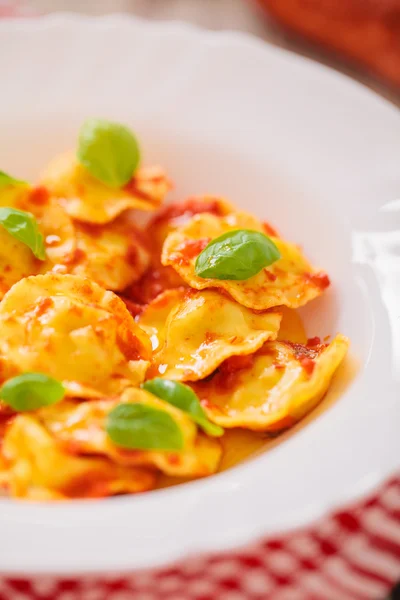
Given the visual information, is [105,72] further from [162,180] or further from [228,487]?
[228,487]

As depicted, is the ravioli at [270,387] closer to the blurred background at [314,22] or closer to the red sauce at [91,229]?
the red sauce at [91,229]

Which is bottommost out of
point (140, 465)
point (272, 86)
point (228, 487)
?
point (140, 465)

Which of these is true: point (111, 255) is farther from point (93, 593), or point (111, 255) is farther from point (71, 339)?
point (93, 593)

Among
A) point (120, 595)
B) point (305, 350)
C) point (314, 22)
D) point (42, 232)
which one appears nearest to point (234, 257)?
point (305, 350)

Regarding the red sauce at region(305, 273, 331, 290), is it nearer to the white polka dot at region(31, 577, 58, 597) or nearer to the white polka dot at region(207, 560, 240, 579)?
the white polka dot at region(207, 560, 240, 579)

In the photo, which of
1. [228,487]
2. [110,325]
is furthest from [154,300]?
[228,487]

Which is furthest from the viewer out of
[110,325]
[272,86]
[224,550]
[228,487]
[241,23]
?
[241,23]

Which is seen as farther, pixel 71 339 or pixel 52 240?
pixel 52 240

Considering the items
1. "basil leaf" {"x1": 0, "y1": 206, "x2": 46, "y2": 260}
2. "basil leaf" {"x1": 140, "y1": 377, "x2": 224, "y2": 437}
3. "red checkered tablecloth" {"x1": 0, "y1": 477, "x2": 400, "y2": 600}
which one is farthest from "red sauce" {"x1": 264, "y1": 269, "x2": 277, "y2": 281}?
"red checkered tablecloth" {"x1": 0, "y1": 477, "x2": 400, "y2": 600}
